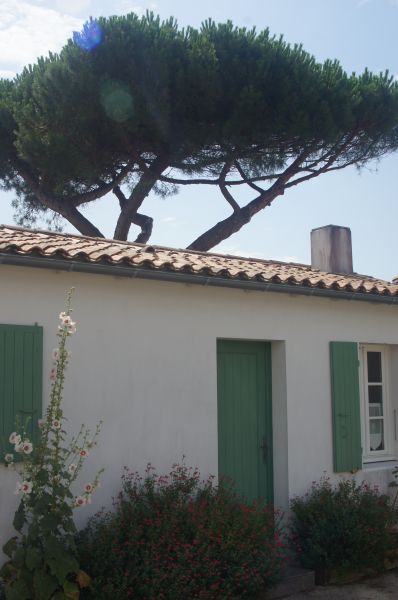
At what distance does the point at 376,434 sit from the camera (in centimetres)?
866

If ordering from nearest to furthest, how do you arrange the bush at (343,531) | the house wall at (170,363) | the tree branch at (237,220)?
the house wall at (170,363)
the bush at (343,531)
the tree branch at (237,220)

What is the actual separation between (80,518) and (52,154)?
32.2ft

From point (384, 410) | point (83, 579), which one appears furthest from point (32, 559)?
point (384, 410)

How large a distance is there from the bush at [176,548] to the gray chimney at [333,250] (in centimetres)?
491

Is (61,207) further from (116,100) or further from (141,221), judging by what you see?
Result: (116,100)

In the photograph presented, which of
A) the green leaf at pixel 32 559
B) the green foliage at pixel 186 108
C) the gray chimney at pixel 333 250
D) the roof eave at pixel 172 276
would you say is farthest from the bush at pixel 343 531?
the green foliage at pixel 186 108

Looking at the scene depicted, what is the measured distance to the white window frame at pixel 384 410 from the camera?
8.48 m

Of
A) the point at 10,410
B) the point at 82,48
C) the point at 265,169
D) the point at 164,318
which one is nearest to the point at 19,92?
the point at 82,48

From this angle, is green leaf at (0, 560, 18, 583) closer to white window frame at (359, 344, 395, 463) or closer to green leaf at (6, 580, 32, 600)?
green leaf at (6, 580, 32, 600)

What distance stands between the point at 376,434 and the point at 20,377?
4903mm

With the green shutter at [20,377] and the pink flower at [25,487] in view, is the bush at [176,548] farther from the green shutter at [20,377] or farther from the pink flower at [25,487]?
the green shutter at [20,377]

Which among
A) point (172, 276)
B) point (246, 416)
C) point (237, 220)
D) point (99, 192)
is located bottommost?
point (246, 416)

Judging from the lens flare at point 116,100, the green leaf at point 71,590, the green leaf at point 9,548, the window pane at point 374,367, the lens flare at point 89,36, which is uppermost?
the lens flare at point 89,36

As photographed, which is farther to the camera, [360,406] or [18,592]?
[360,406]
